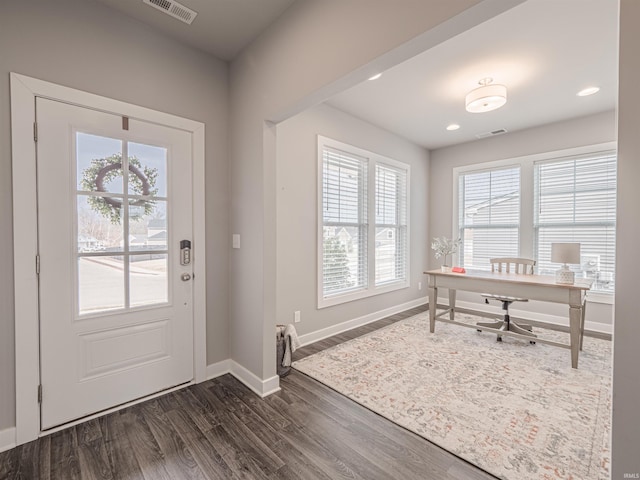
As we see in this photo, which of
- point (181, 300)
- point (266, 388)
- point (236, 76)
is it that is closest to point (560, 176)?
point (236, 76)

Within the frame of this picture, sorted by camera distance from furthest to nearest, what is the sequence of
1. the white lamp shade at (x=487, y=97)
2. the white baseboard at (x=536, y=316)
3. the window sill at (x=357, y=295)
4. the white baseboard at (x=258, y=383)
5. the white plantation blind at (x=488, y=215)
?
the white plantation blind at (x=488, y=215) → the white baseboard at (x=536, y=316) → the window sill at (x=357, y=295) → the white lamp shade at (x=487, y=97) → the white baseboard at (x=258, y=383)

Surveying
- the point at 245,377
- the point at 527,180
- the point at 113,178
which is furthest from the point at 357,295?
the point at 527,180

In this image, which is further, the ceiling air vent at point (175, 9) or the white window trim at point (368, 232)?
the white window trim at point (368, 232)

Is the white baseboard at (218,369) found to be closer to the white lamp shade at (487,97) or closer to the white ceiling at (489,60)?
the white ceiling at (489,60)

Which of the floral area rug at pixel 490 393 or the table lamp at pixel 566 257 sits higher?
the table lamp at pixel 566 257

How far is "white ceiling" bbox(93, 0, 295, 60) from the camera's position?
6.54 feet

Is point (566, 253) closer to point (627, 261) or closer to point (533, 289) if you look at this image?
point (533, 289)

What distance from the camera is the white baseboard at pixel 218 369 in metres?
2.56

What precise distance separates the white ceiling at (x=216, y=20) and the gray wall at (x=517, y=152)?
13.2 ft

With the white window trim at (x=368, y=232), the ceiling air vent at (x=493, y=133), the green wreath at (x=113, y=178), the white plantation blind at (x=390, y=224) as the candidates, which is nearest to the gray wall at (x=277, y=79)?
the green wreath at (x=113, y=178)

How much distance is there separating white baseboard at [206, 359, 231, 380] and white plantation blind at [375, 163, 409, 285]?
7.91ft

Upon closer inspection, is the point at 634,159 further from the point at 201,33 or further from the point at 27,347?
the point at 27,347

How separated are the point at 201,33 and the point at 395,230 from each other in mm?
3569

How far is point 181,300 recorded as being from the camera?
2.38m
